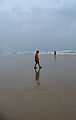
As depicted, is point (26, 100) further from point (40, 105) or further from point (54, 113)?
point (54, 113)

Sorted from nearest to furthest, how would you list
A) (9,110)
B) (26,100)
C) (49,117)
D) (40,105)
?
1. (49,117)
2. (9,110)
3. (40,105)
4. (26,100)

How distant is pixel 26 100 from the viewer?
13.8ft

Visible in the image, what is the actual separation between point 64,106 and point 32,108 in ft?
2.72

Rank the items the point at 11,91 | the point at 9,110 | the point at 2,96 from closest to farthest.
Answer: the point at 9,110 → the point at 2,96 → the point at 11,91

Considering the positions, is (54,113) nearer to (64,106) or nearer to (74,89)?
(64,106)

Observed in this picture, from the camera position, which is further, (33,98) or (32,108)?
(33,98)

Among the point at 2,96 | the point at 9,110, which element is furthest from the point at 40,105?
the point at 2,96

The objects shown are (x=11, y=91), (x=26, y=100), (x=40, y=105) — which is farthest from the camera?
(x=11, y=91)

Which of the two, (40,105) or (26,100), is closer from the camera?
(40,105)

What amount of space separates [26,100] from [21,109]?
0.60 m

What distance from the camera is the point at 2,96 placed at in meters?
4.56

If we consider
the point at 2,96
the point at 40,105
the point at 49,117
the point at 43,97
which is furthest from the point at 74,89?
the point at 2,96

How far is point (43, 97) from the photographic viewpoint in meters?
4.41

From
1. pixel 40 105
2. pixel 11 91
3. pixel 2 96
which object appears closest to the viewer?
pixel 40 105
